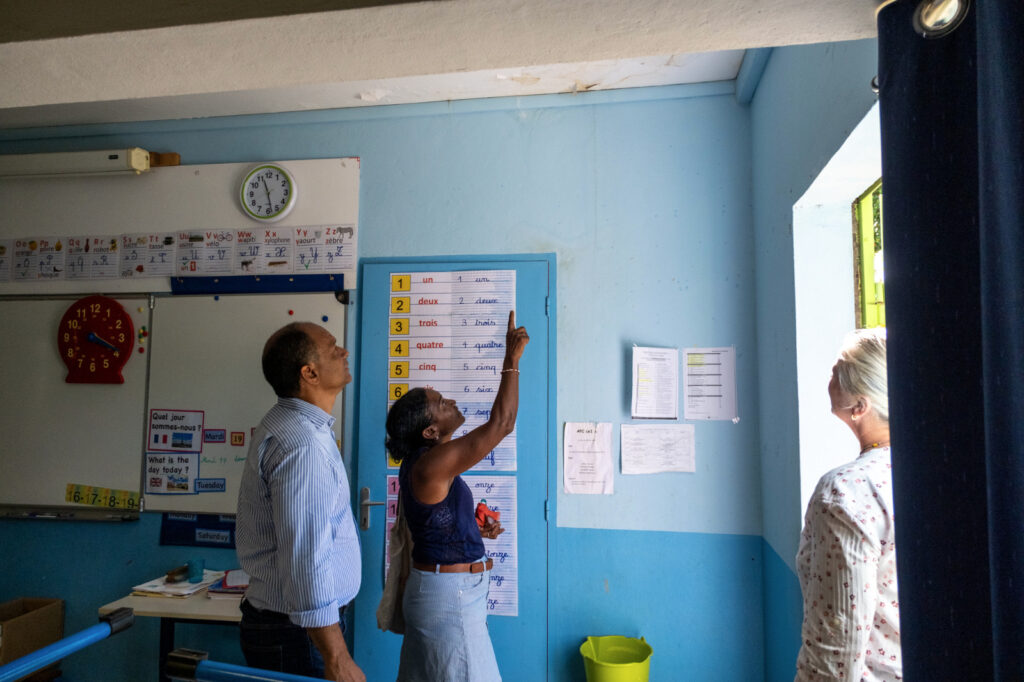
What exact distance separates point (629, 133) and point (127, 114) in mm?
2437

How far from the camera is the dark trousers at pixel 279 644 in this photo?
5.83 ft

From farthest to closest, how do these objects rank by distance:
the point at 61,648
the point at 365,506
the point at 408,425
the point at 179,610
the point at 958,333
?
the point at 365,506 < the point at 179,610 < the point at 408,425 < the point at 61,648 < the point at 958,333

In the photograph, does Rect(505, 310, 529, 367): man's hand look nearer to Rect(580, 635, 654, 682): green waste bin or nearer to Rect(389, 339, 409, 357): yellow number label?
Rect(389, 339, 409, 357): yellow number label

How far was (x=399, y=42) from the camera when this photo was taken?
111 cm

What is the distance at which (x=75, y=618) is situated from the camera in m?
2.91

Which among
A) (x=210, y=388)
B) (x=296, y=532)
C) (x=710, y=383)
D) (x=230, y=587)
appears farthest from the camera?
(x=210, y=388)

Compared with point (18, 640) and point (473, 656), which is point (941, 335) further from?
point (18, 640)

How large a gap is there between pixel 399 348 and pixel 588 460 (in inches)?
38.2

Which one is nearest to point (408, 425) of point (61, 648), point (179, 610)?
point (61, 648)

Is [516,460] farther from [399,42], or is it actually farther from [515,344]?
[399,42]

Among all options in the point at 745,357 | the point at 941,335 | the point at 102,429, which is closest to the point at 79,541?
the point at 102,429

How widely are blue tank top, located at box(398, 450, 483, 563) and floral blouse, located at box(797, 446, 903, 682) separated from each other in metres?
1.01

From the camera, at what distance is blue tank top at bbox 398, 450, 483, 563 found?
6.29 feet

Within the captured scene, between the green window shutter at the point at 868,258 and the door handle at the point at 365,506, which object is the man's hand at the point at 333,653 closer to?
the door handle at the point at 365,506
